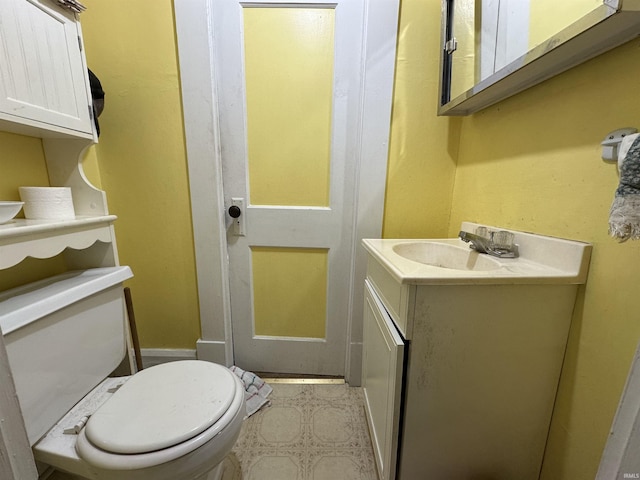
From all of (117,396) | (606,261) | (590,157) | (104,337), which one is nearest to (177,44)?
(104,337)

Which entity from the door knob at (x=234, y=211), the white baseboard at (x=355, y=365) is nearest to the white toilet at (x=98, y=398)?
the door knob at (x=234, y=211)

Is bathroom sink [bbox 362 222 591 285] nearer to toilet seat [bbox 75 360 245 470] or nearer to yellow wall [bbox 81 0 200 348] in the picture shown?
toilet seat [bbox 75 360 245 470]

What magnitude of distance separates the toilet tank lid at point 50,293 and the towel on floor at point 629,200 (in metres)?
1.24

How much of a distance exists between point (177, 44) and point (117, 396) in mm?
1341

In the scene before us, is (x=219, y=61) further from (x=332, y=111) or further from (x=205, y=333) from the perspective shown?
(x=205, y=333)

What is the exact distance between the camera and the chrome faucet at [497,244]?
820mm

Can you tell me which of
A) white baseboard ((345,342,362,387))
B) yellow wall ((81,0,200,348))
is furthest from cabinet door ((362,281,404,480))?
yellow wall ((81,0,200,348))

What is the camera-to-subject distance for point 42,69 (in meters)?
0.78

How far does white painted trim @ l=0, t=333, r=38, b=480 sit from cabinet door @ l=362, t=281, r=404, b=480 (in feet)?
2.52

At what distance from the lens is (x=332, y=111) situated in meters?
1.20

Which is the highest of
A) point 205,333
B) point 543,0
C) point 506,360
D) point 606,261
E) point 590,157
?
point 543,0

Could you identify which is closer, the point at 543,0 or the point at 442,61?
the point at 543,0

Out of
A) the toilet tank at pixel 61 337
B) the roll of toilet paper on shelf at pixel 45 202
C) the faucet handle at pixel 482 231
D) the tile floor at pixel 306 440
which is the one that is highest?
the roll of toilet paper on shelf at pixel 45 202

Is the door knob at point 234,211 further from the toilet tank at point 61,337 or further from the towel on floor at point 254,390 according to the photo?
the towel on floor at point 254,390
